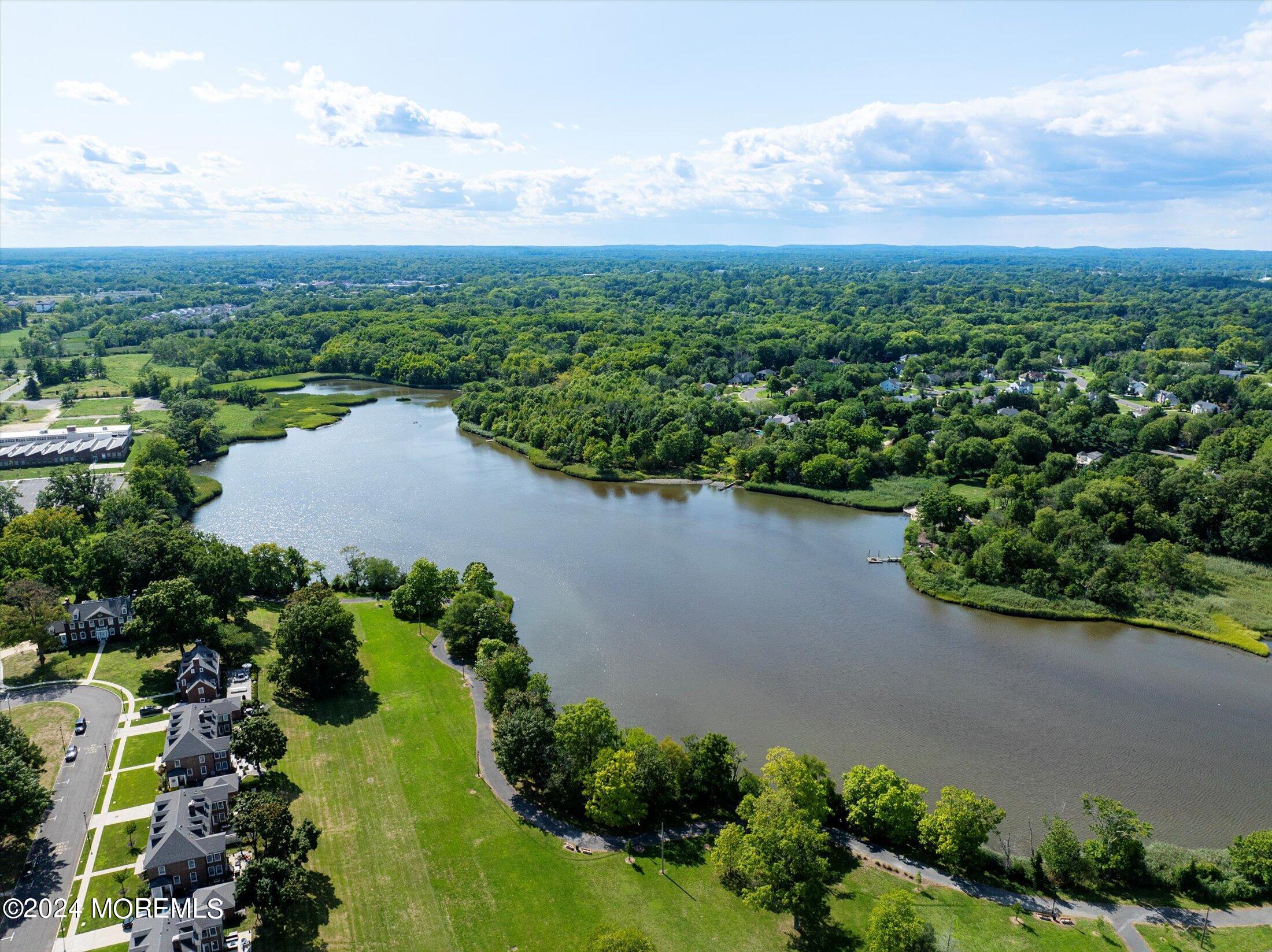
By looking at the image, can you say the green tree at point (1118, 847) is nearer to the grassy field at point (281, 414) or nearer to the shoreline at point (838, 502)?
the shoreline at point (838, 502)

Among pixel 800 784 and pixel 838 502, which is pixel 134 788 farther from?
pixel 838 502

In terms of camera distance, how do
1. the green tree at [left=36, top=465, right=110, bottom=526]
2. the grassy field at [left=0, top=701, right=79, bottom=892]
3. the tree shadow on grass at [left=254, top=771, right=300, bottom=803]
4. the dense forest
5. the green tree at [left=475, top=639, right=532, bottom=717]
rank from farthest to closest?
the green tree at [left=36, top=465, right=110, bottom=526], the dense forest, the green tree at [left=475, top=639, right=532, bottom=717], the tree shadow on grass at [left=254, top=771, right=300, bottom=803], the grassy field at [left=0, top=701, right=79, bottom=892]

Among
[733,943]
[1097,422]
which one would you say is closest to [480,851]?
[733,943]

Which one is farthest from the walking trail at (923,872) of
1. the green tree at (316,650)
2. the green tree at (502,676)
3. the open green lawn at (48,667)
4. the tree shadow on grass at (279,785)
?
the open green lawn at (48,667)

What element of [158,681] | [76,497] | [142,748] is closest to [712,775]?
[142,748]

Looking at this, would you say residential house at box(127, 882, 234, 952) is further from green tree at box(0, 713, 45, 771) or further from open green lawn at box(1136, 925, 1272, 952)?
open green lawn at box(1136, 925, 1272, 952)

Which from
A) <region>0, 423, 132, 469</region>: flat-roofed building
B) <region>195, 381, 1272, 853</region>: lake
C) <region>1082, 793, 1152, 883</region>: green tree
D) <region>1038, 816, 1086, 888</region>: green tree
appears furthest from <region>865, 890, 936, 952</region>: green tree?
<region>0, 423, 132, 469</region>: flat-roofed building

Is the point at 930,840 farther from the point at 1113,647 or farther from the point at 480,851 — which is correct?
the point at 1113,647
